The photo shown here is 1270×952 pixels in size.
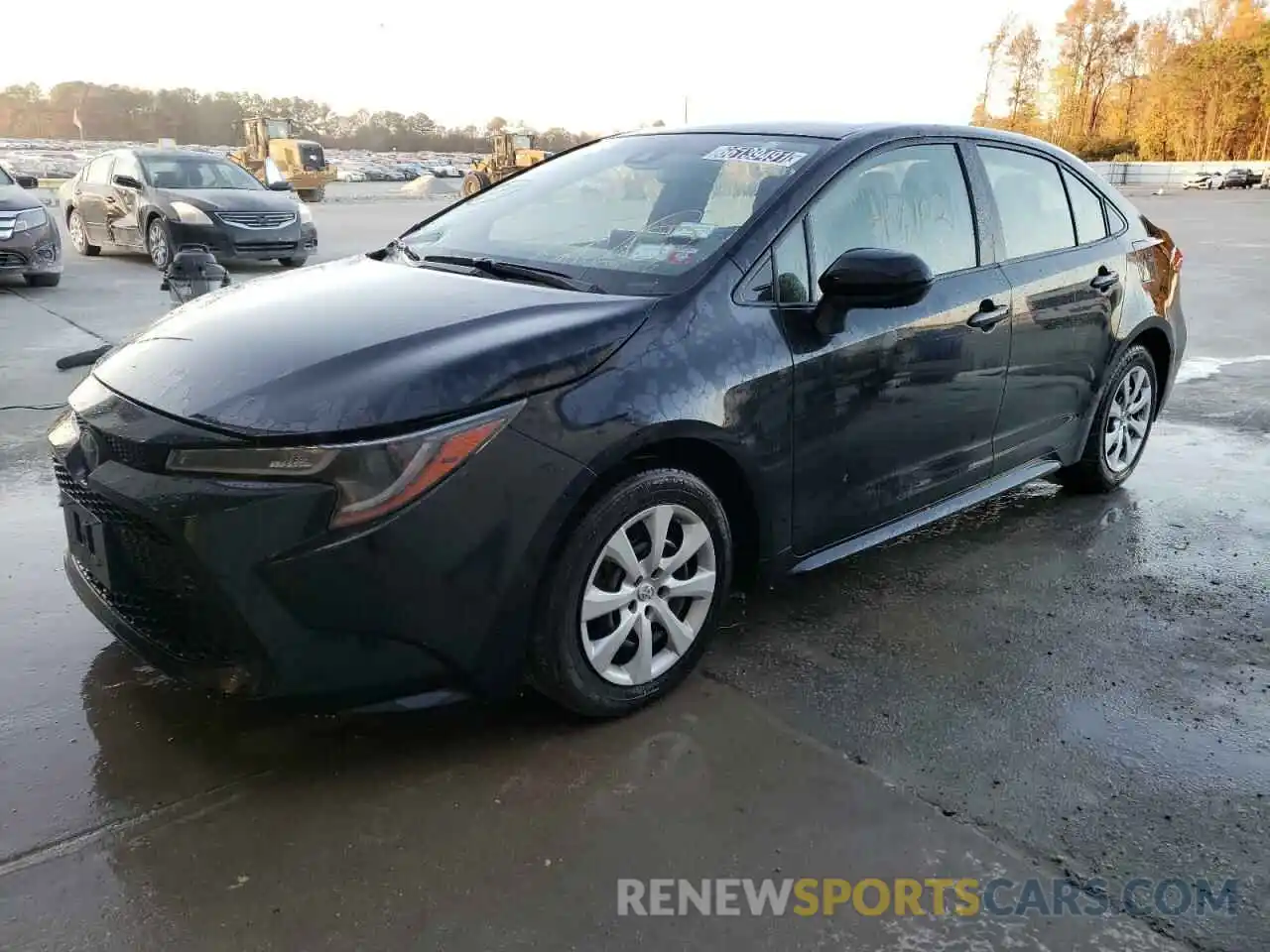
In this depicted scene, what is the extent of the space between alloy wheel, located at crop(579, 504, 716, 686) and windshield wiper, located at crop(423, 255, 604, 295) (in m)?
0.70

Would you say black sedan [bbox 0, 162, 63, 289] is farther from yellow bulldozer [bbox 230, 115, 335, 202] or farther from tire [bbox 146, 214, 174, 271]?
yellow bulldozer [bbox 230, 115, 335, 202]

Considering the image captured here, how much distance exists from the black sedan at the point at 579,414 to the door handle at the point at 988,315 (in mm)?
11

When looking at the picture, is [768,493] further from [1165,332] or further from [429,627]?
[1165,332]

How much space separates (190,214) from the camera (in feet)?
37.7

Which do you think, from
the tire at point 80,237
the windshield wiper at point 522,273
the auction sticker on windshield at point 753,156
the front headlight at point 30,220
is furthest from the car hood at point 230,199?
the auction sticker on windshield at point 753,156

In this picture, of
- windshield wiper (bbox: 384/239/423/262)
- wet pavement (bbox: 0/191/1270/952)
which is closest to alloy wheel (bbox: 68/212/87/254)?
wet pavement (bbox: 0/191/1270/952)

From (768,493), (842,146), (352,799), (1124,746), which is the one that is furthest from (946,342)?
(352,799)

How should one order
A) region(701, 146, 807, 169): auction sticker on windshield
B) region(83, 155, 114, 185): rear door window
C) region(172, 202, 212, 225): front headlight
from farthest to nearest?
region(83, 155, 114, 185): rear door window
region(172, 202, 212, 225): front headlight
region(701, 146, 807, 169): auction sticker on windshield

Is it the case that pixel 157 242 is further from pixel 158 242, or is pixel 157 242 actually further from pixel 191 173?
pixel 191 173

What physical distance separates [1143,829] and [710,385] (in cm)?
150

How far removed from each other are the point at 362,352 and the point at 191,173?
11.5 meters

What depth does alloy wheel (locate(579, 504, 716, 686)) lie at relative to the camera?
2621 mm

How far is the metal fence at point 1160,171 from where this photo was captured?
56.9m

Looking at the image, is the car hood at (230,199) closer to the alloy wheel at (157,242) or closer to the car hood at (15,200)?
the alloy wheel at (157,242)
